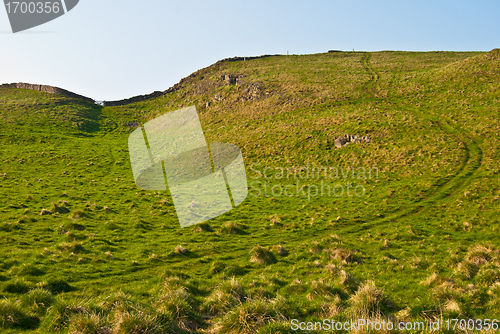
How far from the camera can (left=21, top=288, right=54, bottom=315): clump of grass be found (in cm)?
810

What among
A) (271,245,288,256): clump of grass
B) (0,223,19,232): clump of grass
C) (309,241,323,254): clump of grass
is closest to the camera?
(271,245,288,256): clump of grass

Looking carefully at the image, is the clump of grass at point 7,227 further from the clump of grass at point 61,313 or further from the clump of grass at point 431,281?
the clump of grass at point 431,281

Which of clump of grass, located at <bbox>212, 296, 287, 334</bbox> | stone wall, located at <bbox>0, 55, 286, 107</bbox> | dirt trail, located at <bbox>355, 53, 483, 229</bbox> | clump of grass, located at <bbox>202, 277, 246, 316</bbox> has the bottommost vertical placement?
dirt trail, located at <bbox>355, 53, 483, 229</bbox>

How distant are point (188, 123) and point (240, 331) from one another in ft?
260

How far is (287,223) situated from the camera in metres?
24.9

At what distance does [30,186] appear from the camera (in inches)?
1289

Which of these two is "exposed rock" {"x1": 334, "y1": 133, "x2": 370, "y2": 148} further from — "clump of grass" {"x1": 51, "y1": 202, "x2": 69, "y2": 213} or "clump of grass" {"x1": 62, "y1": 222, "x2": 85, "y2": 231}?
"clump of grass" {"x1": 51, "y1": 202, "x2": 69, "y2": 213}

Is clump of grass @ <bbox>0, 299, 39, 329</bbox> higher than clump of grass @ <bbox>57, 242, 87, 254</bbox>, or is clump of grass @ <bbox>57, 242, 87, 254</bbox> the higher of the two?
clump of grass @ <bbox>0, 299, 39, 329</bbox>

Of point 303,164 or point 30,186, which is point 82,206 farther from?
point 303,164

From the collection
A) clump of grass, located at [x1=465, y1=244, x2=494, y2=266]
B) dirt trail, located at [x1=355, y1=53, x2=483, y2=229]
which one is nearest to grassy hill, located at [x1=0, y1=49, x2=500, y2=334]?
clump of grass, located at [x1=465, y1=244, x2=494, y2=266]

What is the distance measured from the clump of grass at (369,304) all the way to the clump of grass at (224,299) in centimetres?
402

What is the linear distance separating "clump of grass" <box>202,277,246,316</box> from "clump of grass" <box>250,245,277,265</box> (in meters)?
5.37

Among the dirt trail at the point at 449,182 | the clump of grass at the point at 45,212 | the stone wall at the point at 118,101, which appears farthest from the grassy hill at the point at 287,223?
the stone wall at the point at 118,101

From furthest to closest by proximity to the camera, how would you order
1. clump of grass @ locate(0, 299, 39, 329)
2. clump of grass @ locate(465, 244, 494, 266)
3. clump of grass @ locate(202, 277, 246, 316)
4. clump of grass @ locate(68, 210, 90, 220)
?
clump of grass @ locate(68, 210, 90, 220)
clump of grass @ locate(465, 244, 494, 266)
clump of grass @ locate(202, 277, 246, 316)
clump of grass @ locate(0, 299, 39, 329)
